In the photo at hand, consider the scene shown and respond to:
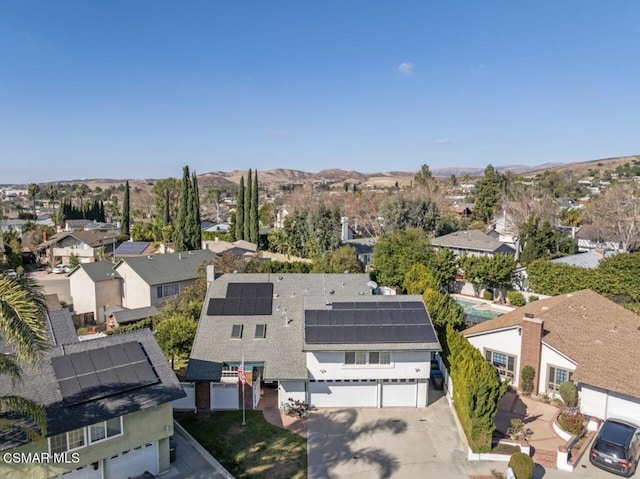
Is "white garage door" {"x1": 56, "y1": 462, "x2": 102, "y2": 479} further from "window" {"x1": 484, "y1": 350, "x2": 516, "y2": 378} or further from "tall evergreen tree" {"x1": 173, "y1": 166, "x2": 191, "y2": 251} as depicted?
"tall evergreen tree" {"x1": 173, "y1": 166, "x2": 191, "y2": 251}

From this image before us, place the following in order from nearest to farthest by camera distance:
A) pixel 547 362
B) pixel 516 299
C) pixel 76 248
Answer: pixel 547 362 → pixel 516 299 → pixel 76 248

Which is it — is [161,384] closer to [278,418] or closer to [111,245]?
[278,418]

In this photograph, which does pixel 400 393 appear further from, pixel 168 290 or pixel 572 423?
pixel 168 290

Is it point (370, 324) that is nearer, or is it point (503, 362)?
point (370, 324)

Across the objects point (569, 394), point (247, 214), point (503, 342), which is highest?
point (247, 214)

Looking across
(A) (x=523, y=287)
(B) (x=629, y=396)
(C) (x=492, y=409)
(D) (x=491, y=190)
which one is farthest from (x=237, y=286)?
(D) (x=491, y=190)

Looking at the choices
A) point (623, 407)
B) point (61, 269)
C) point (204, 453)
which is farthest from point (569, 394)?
point (61, 269)

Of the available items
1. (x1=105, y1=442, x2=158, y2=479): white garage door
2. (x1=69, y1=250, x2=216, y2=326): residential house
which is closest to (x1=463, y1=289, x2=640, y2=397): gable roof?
(x1=105, y1=442, x2=158, y2=479): white garage door
